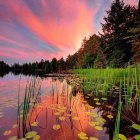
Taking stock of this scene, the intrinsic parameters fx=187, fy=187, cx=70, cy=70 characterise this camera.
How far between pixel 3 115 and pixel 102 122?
231cm

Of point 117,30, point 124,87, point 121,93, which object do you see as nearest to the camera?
point 124,87

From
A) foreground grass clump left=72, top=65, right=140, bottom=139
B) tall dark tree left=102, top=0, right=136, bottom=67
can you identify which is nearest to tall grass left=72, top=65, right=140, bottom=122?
foreground grass clump left=72, top=65, right=140, bottom=139

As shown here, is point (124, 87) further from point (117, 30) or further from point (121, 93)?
point (117, 30)

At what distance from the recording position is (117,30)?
105 feet

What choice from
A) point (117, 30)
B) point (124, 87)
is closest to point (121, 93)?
point (124, 87)

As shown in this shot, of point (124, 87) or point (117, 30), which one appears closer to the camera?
point (124, 87)

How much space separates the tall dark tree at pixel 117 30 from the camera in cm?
3000

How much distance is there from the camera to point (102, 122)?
3.94m

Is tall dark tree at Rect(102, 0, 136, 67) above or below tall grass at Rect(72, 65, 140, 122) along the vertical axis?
above

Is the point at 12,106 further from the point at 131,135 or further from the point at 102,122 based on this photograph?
the point at 131,135

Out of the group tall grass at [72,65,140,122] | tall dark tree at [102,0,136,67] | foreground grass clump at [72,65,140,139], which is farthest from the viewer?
tall dark tree at [102,0,136,67]

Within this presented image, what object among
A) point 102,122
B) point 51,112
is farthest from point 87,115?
point 51,112

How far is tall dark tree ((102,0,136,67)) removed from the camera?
30000mm

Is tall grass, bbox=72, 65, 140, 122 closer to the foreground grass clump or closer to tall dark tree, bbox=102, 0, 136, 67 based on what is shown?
the foreground grass clump
